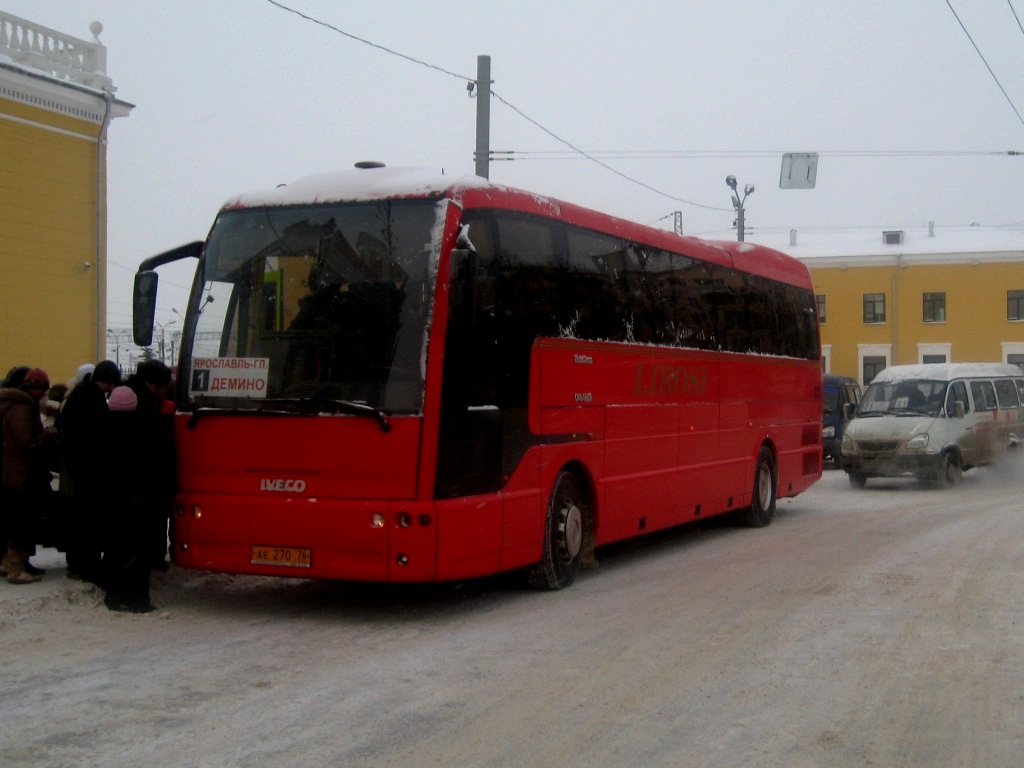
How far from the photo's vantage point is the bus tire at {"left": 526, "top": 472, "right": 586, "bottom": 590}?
10148 millimetres

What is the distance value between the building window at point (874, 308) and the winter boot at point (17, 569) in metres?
56.6

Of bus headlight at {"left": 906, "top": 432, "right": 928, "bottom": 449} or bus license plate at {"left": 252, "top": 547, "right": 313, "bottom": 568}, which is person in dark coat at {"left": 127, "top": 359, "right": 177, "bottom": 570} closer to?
bus license plate at {"left": 252, "top": 547, "right": 313, "bottom": 568}

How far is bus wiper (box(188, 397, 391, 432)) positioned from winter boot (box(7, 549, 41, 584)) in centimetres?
220

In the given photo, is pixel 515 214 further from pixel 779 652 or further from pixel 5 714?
pixel 5 714

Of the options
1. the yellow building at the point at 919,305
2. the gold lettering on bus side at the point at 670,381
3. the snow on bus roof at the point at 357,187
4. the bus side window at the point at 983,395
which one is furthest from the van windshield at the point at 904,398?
the yellow building at the point at 919,305

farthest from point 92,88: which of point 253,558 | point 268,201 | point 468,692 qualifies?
point 468,692

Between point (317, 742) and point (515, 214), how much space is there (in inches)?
200

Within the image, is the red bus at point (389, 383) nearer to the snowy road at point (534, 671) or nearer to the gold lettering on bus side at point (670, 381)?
the snowy road at point (534, 671)

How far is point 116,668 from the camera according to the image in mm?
7273

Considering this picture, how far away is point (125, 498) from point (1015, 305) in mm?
58185

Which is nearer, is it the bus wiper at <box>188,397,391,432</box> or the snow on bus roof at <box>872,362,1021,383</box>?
the bus wiper at <box>188,397,391,432</box>

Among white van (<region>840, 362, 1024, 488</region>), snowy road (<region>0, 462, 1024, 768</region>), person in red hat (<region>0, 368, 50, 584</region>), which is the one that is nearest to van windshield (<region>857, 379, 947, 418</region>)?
white van (<region>840, 362, 1024, 488</region>)

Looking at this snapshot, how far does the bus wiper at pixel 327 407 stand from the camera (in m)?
8.52

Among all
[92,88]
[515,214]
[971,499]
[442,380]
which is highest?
[92,88]
